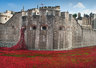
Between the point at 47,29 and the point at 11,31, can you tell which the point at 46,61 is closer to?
the point at 47,29

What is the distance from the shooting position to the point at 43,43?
2094cm

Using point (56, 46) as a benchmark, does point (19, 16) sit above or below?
above

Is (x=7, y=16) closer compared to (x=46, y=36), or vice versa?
(x=46, y=36)

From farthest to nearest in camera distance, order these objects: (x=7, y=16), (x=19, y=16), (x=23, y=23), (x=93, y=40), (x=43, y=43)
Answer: (x=7, y=16) → (x=93, y=40) → (x=19, y=16) → (x=23, y=23) → (x=43, y=43)

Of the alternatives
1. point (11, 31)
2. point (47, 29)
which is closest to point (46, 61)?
point (47, 29)

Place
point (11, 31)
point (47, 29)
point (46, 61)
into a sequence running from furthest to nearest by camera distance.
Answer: point (11, 31)
point (47, 29)
point (46, 61)

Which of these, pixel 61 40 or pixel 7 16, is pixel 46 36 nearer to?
pixel 61 40

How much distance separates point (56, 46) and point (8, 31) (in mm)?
14072

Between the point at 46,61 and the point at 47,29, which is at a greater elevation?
the point at 47,29

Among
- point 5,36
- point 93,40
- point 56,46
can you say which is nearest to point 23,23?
point 56,46

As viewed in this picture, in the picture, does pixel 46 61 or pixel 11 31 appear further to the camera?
pixel 11 31

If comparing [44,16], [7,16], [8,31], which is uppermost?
[7,16]

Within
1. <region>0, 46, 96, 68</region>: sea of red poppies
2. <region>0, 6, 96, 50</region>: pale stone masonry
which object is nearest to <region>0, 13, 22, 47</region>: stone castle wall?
<region>0, 6, 96, 50</region>: pale stone masonry

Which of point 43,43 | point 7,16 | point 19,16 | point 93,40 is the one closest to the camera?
point 43,43
